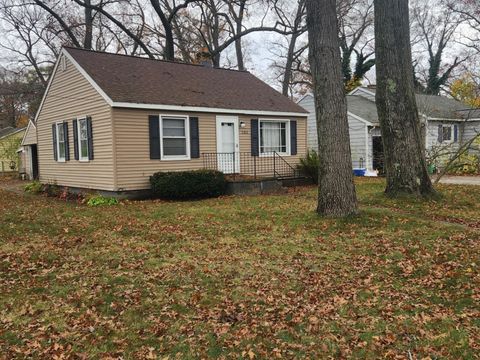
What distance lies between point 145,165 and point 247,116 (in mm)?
4583

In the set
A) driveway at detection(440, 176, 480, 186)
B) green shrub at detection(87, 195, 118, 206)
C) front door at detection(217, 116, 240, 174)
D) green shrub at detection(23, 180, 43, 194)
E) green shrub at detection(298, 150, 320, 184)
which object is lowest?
green shrub at detection(87, 195, 118, 206)

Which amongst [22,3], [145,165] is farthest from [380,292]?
[22,3]

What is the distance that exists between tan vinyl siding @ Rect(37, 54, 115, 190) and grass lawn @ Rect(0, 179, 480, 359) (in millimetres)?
4509

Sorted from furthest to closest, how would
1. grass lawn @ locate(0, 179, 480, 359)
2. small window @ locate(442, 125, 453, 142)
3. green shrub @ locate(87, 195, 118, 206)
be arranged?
small window @ locate(442, 125, 453, 142)
green shrub @ locate(87, 195, 118, 206)
grass lawn @ locate(0, 179, 480, 359)

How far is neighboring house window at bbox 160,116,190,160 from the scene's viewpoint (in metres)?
13.3

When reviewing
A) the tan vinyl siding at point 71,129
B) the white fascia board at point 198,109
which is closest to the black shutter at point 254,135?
the white fascia board at point 198,109

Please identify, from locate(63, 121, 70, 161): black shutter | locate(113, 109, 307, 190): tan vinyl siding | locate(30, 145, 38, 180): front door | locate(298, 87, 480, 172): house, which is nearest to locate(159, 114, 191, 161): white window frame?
locate(113, 109, 307, 190): tan vinyl siding

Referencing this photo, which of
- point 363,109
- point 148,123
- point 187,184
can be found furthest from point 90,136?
point 363,109

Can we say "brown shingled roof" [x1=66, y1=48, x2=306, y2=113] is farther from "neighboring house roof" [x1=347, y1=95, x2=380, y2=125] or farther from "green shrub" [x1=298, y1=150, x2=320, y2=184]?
"neighboring house roof" [x1=347, y1=95, x2=380, y2=125]

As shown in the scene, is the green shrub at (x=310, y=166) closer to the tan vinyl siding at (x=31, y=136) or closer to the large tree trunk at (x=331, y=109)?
the large tree trunk at (x=331, y=109)

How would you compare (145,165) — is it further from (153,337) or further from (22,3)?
(22,3)

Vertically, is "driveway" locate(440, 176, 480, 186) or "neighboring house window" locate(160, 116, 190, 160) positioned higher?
"neighboring house window" locate(160, 116, 190, 160)

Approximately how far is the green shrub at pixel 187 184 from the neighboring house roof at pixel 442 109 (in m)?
13.7

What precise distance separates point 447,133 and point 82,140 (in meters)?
20.9
